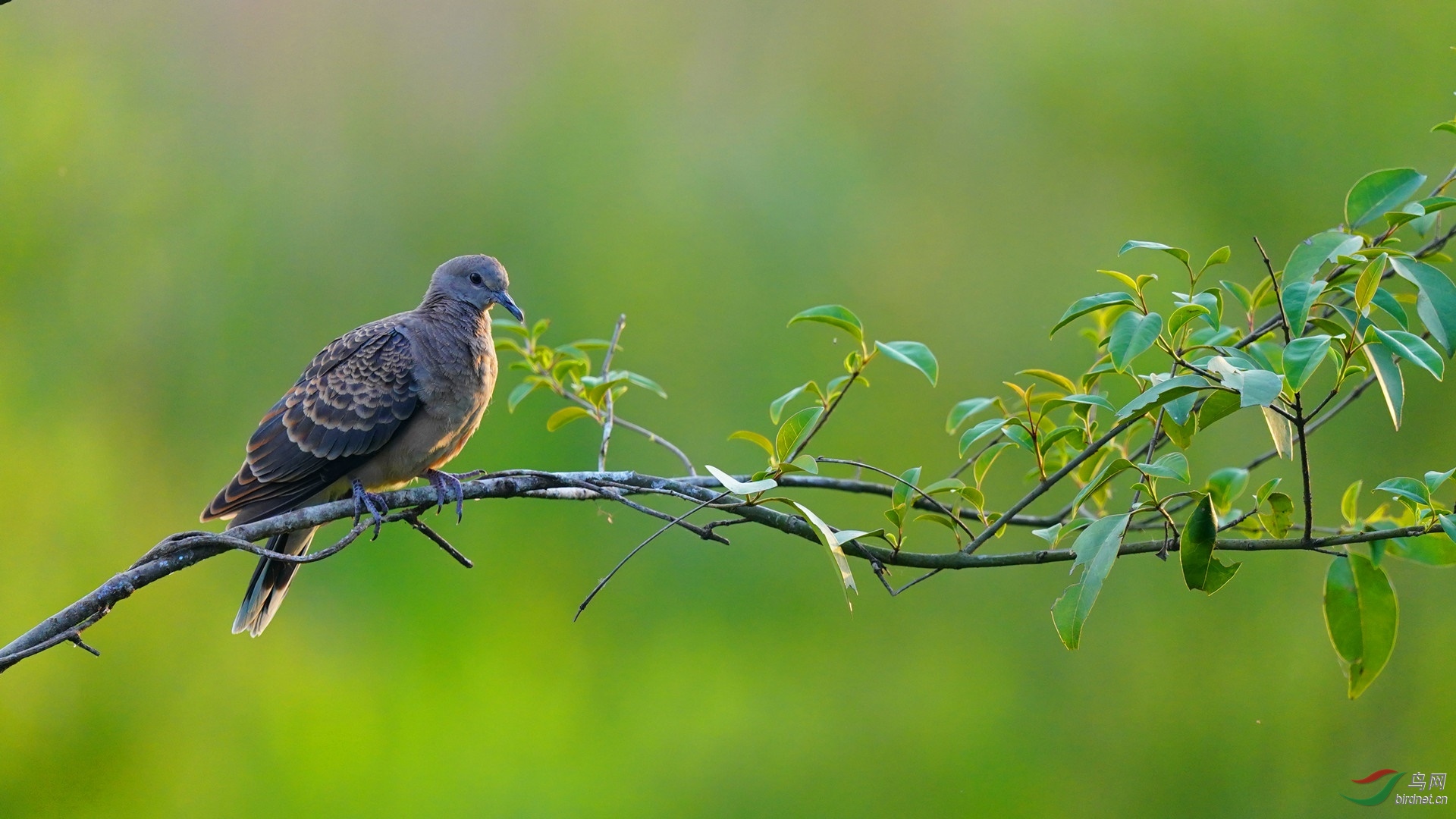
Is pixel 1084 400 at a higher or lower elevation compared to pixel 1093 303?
lower

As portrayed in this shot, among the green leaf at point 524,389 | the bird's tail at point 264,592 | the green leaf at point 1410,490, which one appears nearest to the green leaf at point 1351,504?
the green leaf at point 1410,490

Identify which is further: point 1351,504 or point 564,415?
point 564,415

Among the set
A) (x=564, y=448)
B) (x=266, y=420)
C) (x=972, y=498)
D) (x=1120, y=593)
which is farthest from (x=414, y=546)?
(x=972, y=498)

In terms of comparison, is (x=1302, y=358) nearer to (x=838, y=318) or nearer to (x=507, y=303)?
(x=838, y=318)

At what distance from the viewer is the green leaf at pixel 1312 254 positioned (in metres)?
1.01

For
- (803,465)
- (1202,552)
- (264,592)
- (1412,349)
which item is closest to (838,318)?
(803,465)

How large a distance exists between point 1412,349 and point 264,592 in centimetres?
195

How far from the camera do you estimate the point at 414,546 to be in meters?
3.94

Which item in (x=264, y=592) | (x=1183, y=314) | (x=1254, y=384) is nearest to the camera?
(x=1254, y=384)

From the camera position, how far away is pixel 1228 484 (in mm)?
1126

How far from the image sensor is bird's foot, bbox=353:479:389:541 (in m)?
1.50

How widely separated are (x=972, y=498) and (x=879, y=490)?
0.18 m

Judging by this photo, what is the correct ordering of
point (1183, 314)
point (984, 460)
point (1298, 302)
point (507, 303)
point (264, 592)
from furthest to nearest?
1. point (507, 303)
2. point (264, 592)
3. point (984, 460)
4. point (1183, 314)
5. point (1298, 302)

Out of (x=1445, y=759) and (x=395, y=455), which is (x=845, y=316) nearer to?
(x=395, y=455)
